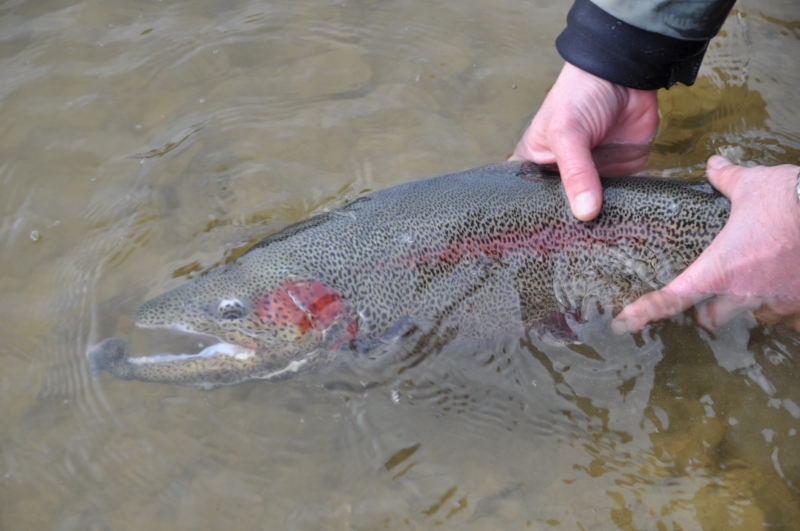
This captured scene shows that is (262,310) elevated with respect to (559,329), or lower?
elevated

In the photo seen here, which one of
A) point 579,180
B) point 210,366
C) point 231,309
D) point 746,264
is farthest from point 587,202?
point 210,366

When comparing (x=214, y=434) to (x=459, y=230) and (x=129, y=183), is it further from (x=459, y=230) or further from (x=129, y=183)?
(x=129, y=183)

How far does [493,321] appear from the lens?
9.57 feet

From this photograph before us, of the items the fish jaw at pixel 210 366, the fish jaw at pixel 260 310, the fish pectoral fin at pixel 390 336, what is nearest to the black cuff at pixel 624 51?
the fish pectoral fin at pixel 390 336

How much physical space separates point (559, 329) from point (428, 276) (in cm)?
73

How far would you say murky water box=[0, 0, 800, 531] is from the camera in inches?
105

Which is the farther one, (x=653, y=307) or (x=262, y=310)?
(x=653, y=307)

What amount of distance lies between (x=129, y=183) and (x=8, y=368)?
4.25 ft

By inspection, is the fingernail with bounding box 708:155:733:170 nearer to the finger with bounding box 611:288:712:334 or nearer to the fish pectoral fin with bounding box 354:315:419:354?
the finger with bounding box 611:288:712:334

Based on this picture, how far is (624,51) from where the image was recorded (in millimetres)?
3150

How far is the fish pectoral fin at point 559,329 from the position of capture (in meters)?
2.98

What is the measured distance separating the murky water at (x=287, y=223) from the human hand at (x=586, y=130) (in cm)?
44

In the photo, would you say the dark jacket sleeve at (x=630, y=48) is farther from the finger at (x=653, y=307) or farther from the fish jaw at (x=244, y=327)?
the fish jaw at (x=244, y=327)

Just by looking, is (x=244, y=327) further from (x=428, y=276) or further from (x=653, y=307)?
(x=653, y=307)
